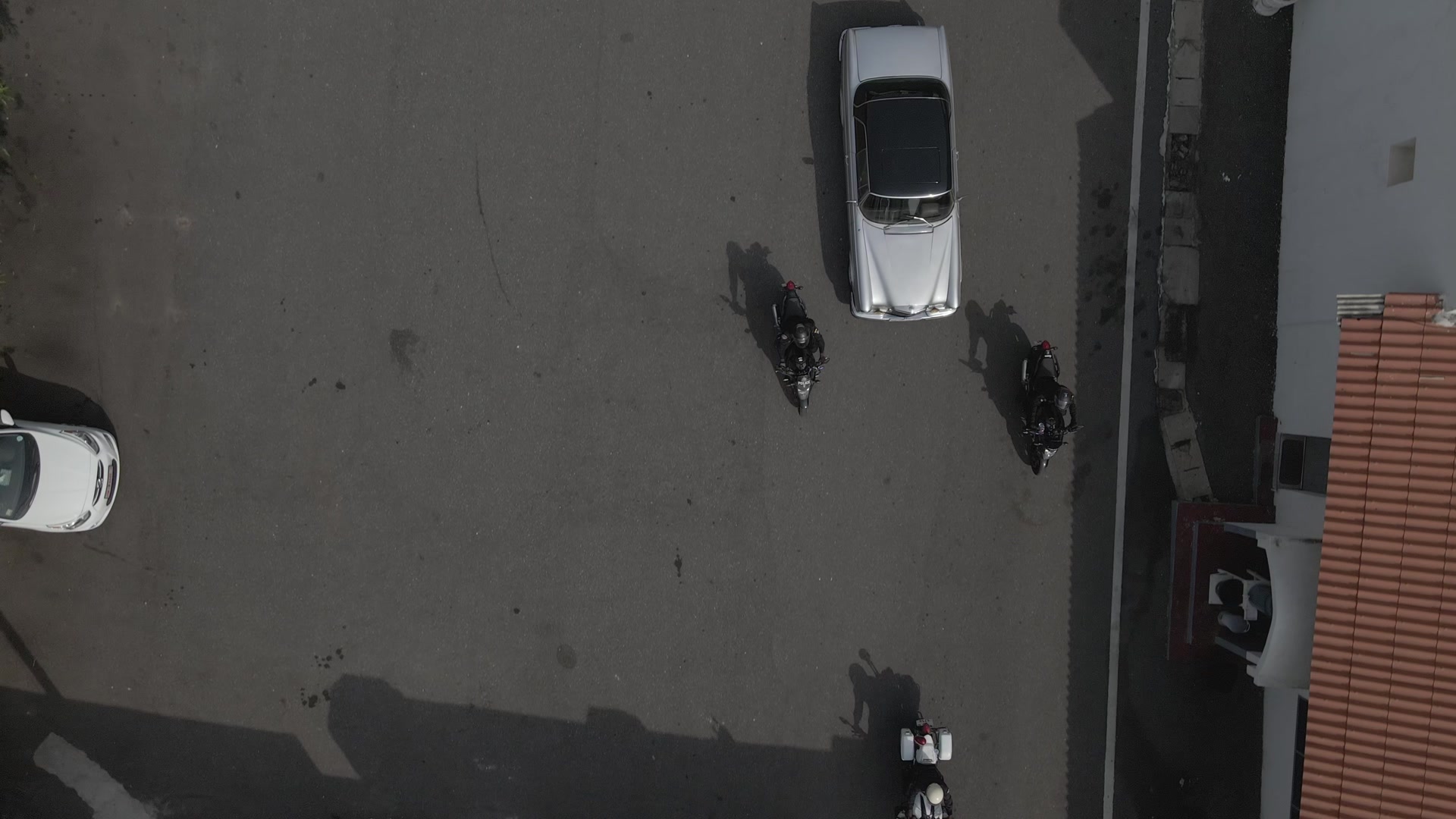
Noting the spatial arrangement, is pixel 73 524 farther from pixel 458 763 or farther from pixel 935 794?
pixel 935 794

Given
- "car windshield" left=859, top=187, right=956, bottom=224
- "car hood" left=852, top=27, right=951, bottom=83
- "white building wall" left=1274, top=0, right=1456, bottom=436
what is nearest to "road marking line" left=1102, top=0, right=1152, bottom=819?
"white building wall" left=1274, top=0, right=1456, bottom=436

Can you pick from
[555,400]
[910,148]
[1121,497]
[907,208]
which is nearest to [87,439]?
[555,400]

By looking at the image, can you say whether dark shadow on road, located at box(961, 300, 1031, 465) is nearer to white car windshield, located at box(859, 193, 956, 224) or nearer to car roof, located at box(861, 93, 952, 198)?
white car windshield, located at box(859, 193, 956, 224)

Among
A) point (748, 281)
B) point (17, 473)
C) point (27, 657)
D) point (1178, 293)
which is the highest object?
point (748, 281)

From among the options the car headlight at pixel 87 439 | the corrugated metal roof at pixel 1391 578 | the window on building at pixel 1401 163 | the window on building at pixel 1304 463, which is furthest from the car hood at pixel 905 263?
the car headlight at pixel 87 439

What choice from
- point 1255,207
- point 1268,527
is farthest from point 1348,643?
point 1255,207

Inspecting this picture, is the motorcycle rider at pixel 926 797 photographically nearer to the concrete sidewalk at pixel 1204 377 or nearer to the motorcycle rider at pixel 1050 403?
the concrete sidewalk at pixel 1204 377
